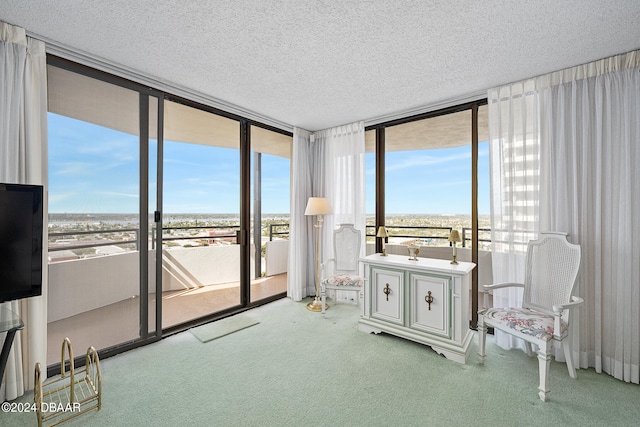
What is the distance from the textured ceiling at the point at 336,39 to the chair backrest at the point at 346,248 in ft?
6.04

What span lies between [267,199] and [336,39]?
253cm

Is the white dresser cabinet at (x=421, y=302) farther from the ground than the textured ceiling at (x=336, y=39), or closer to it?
closer to it

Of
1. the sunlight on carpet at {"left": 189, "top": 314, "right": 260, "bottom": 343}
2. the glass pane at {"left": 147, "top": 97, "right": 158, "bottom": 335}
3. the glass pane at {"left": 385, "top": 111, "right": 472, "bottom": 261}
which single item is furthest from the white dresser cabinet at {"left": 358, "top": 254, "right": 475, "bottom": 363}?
the glass pane at {"left": 147, "top": 97, "right": 158, "bottom": 335}

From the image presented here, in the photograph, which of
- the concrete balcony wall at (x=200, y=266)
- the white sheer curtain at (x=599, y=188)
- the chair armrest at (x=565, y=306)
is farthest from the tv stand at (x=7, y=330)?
the white sheer curtain at (x=599, y=188)

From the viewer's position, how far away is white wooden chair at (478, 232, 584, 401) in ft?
6.54

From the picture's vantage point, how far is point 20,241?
165 cm

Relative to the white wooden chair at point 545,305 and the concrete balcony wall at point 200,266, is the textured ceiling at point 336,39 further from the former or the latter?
the concrete balcony wall at point 200,266

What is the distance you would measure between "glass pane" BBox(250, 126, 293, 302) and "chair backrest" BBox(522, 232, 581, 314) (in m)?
3.13

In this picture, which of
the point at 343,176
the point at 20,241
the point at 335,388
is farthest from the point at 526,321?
the point at 20,241

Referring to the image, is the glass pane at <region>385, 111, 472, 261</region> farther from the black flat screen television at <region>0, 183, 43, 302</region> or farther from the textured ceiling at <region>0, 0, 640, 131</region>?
the black flat screen television at <region>0, 183, 43, 302</region>

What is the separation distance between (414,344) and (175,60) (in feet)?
11.2

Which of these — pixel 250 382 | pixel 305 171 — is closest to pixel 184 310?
pixel 250 382

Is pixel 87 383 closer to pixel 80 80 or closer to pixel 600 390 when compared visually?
pixel 80 80

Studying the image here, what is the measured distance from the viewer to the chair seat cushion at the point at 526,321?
2018 mm
